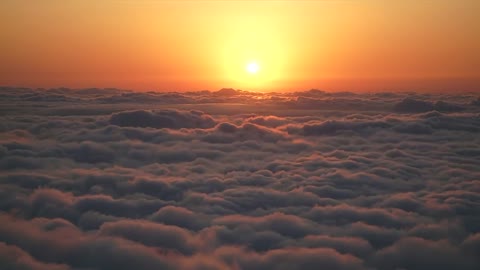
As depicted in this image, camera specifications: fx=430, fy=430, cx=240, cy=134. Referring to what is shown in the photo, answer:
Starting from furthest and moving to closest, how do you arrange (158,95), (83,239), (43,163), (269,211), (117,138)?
(158,95)
(117,138)
(43,163)
(269,211)
(83,239)

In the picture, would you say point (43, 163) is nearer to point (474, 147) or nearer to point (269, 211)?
point (269, 211)

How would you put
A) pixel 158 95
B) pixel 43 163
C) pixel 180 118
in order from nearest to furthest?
pixel 43 163
pixel 180 118
pixel 158 95

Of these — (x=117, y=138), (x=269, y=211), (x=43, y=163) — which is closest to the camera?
(x=269, y=211)

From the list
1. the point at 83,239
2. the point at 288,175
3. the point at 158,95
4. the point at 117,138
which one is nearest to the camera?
the point at 83,239

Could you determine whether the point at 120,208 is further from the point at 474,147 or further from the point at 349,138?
the point at 474,147

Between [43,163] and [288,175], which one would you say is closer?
[288,175]

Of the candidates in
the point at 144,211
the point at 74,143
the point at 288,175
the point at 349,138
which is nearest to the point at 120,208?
the point at 144,211

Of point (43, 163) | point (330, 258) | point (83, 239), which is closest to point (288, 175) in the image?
point (330, 258)

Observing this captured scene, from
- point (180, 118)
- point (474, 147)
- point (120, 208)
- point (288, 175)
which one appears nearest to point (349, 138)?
point (474, 147)

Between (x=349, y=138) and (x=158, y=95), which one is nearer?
(x=349, y=138)
